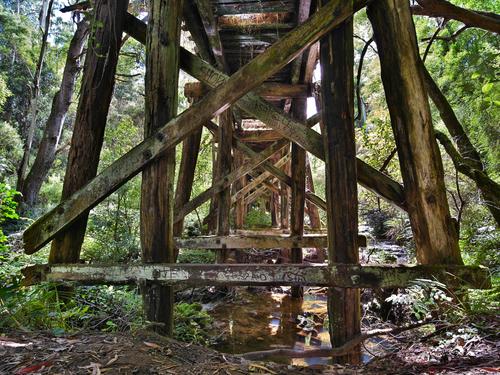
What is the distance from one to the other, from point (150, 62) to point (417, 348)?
2.57 metres

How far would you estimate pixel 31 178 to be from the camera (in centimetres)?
835

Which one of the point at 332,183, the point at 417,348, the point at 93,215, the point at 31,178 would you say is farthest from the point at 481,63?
the point at 31,178

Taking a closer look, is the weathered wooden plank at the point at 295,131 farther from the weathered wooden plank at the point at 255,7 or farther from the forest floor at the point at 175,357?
the weathered wooden plank at the point at 255,7

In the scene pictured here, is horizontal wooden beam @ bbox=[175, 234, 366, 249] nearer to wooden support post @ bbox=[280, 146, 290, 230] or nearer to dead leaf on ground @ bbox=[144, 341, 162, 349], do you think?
dead leaf on ground @ bbox=[144, 341, 162, 349]

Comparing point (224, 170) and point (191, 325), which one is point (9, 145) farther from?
point (191, 325)

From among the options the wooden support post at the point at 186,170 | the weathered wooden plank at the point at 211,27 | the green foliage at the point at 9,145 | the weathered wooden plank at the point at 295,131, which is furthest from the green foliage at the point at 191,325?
the green foliage at the point at 9,145

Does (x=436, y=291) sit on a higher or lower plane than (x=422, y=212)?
lower

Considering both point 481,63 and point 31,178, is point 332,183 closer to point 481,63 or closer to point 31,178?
point 481,63

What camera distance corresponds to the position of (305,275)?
7.00ft

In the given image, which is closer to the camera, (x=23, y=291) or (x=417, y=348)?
(x=417, y=348)

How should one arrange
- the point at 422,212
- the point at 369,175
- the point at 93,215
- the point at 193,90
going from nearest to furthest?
the point at 422,212 < the point at 369,175 < the point at 193,90 < the point at 93,215

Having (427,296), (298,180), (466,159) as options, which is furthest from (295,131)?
(298,180)

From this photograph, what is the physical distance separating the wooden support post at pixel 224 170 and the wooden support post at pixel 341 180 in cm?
326

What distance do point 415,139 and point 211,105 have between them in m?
1.35
